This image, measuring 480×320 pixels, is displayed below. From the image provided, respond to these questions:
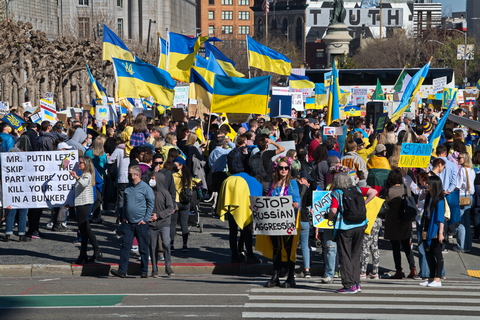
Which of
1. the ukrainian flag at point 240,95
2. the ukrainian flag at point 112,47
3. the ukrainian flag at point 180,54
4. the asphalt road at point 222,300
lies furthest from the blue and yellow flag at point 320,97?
the asphalt road at point 222,300

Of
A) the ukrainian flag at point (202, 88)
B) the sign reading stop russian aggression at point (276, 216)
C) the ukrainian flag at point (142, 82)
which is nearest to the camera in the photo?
the sign reading stop russian aggression at point (276, 216)

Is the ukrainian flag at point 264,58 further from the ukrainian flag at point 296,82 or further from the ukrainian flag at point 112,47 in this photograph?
the ukrainian flag at point 296,82

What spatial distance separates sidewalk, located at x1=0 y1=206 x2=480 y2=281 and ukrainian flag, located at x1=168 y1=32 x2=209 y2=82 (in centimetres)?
759

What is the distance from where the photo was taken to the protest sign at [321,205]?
32.1 ft

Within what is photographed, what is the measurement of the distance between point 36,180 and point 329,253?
4.88 m

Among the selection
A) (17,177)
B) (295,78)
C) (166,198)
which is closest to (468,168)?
(166,198)

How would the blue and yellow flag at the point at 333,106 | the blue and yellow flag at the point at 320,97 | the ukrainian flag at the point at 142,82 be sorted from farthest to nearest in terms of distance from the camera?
the blue and yellow flag at the point at 320,97
the ukrainian flag at the point at 142,82
the blue and yellow flag at the point at 333,106

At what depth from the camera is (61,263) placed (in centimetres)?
1166

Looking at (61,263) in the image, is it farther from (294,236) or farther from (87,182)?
(294,236)

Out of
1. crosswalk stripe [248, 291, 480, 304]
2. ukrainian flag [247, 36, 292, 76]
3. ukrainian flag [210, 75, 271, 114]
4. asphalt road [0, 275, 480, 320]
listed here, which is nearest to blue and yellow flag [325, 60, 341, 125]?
ukrainian flag [210, 75, 271, 114]

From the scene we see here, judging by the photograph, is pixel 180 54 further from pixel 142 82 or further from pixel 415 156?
pixel 415 156

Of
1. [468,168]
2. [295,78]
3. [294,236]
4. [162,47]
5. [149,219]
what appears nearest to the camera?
[294,236]

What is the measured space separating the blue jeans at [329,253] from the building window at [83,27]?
63.7 meters

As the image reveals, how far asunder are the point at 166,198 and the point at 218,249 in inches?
83.5
